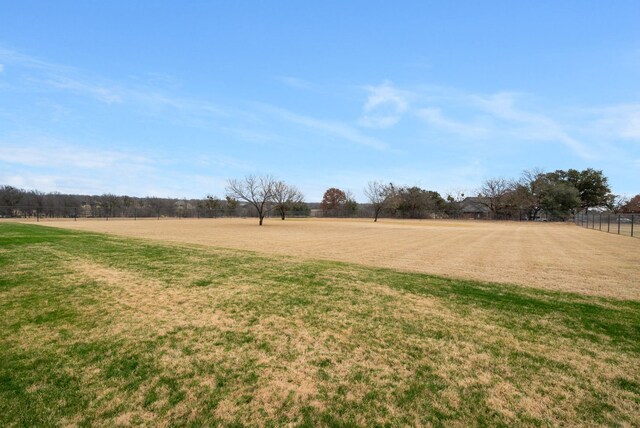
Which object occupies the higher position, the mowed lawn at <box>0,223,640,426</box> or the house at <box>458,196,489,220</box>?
the house at <box>458,196,489,220</box>

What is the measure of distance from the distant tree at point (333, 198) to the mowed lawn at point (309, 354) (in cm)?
9765

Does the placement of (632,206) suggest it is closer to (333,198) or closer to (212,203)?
(333,198)

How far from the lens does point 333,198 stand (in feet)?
347

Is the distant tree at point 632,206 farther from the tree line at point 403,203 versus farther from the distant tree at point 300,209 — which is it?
the distant tree at point 300,209

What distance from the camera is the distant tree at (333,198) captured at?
345 ft

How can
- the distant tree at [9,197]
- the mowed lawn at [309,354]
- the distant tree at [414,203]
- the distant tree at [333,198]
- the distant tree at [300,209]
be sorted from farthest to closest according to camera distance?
the distant tree at [333,198]
the distant tree at [300,209]
the distant tree at [414,203]
the distant tree at [9,197]
the mowed lawn at [309,354]

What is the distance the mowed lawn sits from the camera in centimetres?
323

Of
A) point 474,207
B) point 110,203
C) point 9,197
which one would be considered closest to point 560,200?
point 474,207

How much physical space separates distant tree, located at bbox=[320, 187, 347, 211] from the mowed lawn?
9765 centimetres

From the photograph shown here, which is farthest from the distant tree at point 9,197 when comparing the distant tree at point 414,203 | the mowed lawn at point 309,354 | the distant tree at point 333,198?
the mowed lawn at point 309,354

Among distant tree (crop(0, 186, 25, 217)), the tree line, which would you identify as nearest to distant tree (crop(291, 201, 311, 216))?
the tree line

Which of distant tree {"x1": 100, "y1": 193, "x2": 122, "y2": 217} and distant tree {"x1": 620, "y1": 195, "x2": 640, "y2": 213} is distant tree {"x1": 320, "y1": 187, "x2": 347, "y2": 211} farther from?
distant tree {"x1": 620, "y1": 195, "x2": 640, "y2": 213}

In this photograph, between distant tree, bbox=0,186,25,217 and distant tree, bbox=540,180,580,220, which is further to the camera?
distant tree, bbox=0,186,25,217

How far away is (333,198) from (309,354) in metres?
102
